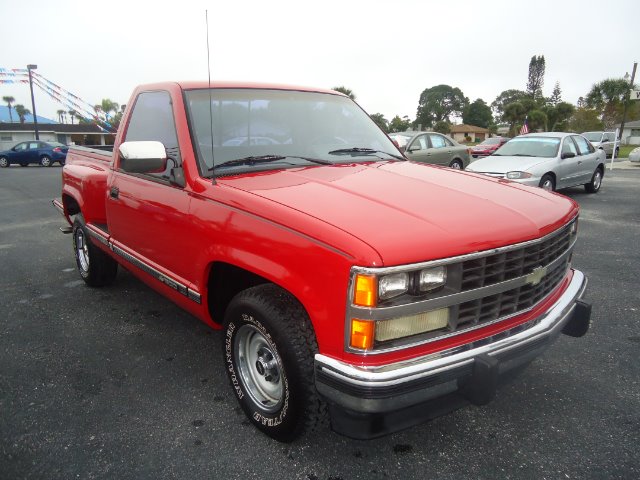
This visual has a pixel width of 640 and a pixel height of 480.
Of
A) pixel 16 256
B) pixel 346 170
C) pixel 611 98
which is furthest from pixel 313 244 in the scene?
pixel 611 98

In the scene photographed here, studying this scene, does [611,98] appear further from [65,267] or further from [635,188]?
[65,267]

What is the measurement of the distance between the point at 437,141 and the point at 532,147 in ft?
10.6

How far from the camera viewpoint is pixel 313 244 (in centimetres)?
194

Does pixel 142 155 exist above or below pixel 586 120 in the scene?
below

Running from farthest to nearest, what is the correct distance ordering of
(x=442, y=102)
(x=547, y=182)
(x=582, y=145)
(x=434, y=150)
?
(x=442, y=102), (x=434, y=150), (x=582, y=145), (x=547, y=182)

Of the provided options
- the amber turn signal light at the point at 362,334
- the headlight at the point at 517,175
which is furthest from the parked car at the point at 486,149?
the amber turn signal light at the point at 362,334

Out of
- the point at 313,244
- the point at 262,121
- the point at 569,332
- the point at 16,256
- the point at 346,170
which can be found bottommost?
the point at 16,256

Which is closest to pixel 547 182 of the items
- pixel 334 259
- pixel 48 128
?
pixel 334 259

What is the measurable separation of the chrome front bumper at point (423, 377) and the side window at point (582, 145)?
33.9ft

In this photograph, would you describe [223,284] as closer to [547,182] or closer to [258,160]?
[258,160]

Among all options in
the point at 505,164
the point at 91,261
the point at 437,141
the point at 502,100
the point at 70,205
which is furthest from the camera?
the point at 502,100

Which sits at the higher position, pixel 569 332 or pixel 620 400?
pixel 569 332

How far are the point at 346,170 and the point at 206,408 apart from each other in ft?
5.35

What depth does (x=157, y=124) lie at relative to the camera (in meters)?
3.28
